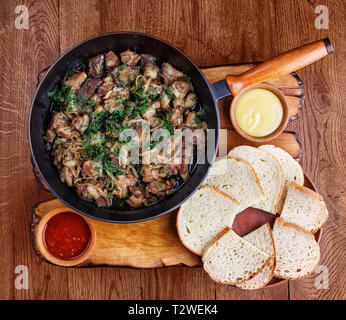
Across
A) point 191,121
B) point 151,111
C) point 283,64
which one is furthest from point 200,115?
point 283,64

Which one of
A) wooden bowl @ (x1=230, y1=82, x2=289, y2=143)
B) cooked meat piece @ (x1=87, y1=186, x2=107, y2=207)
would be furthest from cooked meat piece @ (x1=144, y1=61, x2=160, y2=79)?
cooked meat piece @ (x1=87, y1=186, x2=107, y2=207)

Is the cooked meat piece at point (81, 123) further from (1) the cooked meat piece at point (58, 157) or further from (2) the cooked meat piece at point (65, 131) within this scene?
(1) the cooked meat piece at point (58, 157)

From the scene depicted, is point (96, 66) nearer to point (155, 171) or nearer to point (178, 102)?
point (178, 102)

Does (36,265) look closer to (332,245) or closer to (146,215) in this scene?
(146,215)

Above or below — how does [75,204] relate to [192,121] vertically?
below
